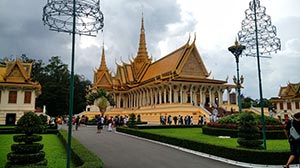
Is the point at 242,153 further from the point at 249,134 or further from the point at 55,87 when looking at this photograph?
the point at 55,87

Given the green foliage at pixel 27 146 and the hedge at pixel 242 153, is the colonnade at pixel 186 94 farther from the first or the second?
the green foliage at pixel 27 146

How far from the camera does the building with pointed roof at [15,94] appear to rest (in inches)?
1172

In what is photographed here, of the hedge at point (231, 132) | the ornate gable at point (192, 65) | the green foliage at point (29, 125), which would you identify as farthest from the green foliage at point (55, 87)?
the green foliage at point (29, 125)

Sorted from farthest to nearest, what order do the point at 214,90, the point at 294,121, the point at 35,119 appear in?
the point at 214,90
the point at 35,119
the point at 294,121

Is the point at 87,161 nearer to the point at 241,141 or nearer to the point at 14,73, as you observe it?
the point at 241,141

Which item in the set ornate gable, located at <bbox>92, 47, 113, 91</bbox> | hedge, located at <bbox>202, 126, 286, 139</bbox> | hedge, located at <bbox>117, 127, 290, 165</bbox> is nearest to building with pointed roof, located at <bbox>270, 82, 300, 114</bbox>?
ornate gable, located at <bbox>92, 47, 113, 91</bbox>

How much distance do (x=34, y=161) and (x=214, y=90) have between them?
123 feet

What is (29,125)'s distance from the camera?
7656 millimetres

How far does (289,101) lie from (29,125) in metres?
57.0

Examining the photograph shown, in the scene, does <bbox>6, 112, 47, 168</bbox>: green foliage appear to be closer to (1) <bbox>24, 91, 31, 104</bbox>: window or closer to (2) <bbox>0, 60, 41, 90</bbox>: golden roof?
(2) <bbox>0, 60, 41, 90</bbox>: golden roof

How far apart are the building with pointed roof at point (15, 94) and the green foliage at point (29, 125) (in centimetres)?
2517

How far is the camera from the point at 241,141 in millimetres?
9914

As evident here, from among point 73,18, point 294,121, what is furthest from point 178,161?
point 73,18

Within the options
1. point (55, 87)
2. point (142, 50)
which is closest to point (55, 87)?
point (55, 87)
